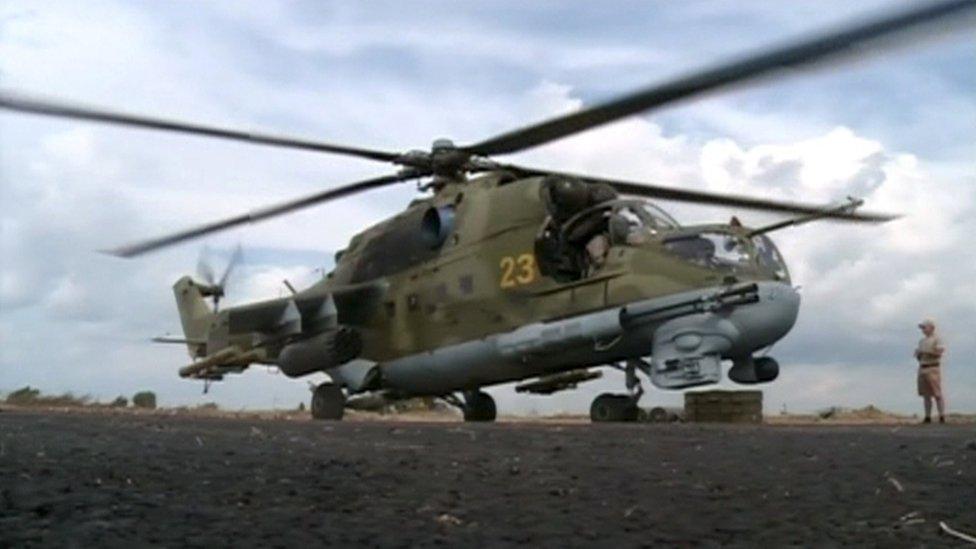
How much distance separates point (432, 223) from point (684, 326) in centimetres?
470

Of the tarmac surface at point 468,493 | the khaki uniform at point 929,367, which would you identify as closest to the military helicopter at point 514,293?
the khaki uniform at point 929,367

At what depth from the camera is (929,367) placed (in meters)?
16.1

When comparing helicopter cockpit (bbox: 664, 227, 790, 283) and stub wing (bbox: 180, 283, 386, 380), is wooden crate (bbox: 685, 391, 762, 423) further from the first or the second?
stub wing (bbox: 180, 283, 386, 380)

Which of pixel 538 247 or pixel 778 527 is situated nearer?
pixel 778 527

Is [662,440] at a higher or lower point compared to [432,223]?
lower

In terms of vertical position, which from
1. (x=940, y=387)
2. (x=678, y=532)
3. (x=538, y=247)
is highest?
(x=538, y=247)

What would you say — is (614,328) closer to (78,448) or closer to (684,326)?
(684,326)

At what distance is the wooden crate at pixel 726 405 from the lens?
15.0 m

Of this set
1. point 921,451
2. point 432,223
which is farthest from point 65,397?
point 921,451

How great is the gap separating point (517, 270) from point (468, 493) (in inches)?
425

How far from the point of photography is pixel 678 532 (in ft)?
12.2

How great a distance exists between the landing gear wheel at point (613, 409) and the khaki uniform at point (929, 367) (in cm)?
473

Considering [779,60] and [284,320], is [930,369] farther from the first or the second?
[779,60]

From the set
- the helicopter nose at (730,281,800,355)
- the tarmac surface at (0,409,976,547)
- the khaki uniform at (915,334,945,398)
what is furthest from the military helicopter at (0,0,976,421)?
the tarmac surface at (0,409,976,547)
